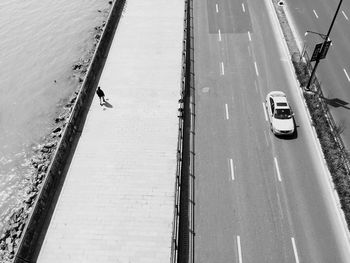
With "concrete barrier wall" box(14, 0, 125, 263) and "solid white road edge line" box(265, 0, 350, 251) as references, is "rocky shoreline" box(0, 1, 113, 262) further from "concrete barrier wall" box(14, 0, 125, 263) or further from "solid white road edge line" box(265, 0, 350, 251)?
"solid white road edge line" box(265, 0, 350, 251)

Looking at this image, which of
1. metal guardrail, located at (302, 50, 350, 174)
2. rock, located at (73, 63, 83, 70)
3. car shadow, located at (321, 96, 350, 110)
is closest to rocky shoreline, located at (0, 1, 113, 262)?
rock, located at (73, 63, 83, 70)

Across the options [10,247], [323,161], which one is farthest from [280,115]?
[10,247]

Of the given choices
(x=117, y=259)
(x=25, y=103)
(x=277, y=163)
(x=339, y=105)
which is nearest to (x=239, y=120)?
(x=277, y=163)

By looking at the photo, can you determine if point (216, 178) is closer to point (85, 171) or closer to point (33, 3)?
point (85, 171)

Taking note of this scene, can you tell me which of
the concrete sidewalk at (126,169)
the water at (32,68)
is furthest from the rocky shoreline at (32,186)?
the concrete sidewalk at (126,169)

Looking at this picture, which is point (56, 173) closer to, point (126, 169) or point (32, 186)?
point (32, 186)

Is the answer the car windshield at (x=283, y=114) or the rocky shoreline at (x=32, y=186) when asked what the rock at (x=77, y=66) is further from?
the car windshield at (x=283, y=114)

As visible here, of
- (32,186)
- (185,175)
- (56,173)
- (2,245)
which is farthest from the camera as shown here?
(32,186)
